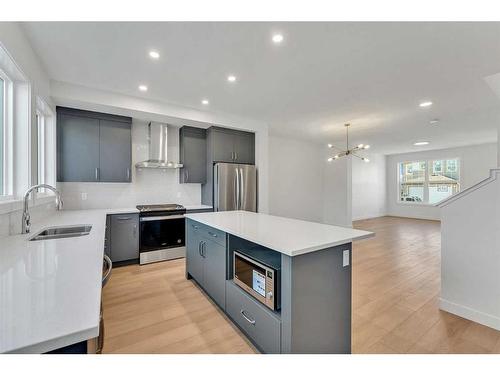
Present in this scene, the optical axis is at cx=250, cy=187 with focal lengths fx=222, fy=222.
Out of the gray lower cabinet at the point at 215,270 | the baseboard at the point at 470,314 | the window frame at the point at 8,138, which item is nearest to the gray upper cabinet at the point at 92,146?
the window frame at the point at 8,138

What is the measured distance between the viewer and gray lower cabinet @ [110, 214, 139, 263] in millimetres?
3447

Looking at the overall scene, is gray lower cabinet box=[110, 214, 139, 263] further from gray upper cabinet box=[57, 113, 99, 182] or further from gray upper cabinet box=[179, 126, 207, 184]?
gray upper cabinet box=[179, 126, 207, 184]

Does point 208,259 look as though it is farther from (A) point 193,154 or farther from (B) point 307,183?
(B) point 307,183

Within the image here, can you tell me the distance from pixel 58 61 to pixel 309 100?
3.29 meters

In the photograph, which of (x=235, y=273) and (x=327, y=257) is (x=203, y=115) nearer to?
(x=235, y=273)

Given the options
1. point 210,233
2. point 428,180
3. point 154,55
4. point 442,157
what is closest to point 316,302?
point 210,233

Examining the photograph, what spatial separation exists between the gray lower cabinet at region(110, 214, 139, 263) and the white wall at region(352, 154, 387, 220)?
25.2 feet

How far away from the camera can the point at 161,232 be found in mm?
3787

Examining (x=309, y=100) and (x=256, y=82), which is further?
(x=309, y=100)

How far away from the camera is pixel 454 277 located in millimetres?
2266

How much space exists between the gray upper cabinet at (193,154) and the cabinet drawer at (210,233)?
1747 mm

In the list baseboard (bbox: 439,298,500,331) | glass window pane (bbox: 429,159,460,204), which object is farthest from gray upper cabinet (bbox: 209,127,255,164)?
glass window pane (bbox: 429,159,460,204)

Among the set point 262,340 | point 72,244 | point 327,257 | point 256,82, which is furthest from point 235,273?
point 256,82
